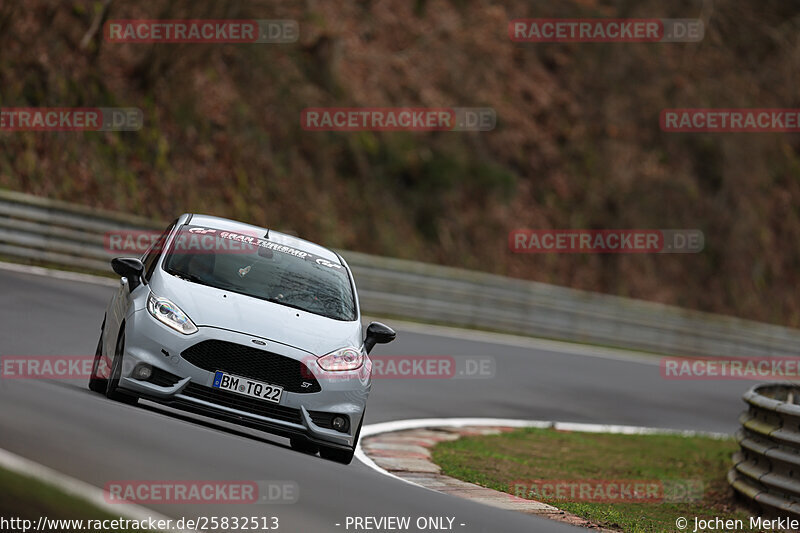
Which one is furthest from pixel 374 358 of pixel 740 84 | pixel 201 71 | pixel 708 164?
pixel 740 84

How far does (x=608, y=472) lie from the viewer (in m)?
12.5

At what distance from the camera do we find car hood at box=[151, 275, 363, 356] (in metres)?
8.78

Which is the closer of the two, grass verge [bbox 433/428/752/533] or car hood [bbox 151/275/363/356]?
car hood [bbox 151/275/363/356]

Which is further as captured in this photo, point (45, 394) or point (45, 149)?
point (45, 149)

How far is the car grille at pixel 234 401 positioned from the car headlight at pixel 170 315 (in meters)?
0.41

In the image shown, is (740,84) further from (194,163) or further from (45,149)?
(45,149)

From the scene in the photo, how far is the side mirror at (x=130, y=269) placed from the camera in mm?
9367

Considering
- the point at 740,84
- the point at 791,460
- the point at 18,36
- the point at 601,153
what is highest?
the point at 740,84

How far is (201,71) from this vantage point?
89.7 feet

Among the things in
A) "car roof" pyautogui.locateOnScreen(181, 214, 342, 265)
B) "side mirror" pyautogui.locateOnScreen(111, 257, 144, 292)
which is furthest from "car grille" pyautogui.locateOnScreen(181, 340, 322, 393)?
"car roof" pyautogui.locateOnScreen(181, 214, 342, 265)

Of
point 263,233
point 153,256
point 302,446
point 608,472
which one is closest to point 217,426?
point 302,446

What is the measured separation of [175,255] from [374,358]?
8.26 m

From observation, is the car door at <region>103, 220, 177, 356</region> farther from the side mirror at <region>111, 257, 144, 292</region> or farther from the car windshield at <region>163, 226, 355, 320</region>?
the car windshield at <region>163, 226, 355, 320</region>

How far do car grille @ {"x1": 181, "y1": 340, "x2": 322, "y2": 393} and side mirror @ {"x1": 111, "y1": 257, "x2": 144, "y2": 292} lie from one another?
1112mm
